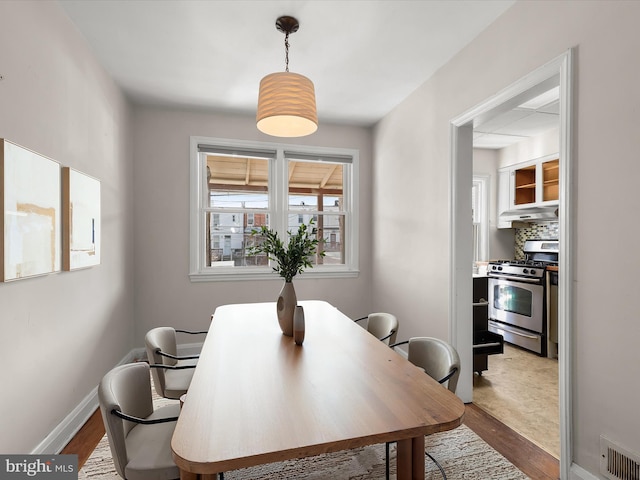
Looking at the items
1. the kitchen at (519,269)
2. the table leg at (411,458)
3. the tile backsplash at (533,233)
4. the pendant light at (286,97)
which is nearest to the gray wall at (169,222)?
the pendant light at (286,97)

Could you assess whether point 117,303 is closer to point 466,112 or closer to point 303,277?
point 303,277

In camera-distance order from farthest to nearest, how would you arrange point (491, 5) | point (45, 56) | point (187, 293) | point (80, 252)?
1. point (187, 293)
2. point (80, 252)
3. point (491, 5)
4. point (45, 56)

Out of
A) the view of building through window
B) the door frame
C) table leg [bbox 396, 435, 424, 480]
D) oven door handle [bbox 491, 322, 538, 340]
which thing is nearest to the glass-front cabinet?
oven door handle [bbox 491, 322, 538, 340]

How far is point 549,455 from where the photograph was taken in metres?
2.07

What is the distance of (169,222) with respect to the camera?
12.4ft

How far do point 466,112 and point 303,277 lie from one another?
2.49 meters

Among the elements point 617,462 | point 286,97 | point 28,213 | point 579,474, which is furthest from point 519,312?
point 28,213

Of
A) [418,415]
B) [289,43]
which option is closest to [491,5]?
[289,43]

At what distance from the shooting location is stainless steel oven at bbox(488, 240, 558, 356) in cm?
381

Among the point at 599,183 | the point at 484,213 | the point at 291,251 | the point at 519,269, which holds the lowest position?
the point at 519,269

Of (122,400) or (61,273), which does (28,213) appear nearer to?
(61,273)

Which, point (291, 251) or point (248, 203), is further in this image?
point (248, 203)

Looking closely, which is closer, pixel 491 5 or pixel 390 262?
pixel 491 5

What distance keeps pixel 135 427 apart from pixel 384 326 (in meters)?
1.65
